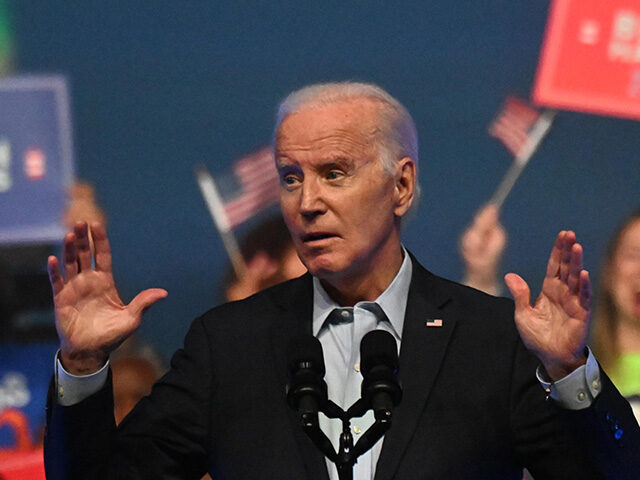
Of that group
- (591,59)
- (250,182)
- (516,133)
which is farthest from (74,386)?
(591,59)

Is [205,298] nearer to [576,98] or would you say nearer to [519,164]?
[519,164]

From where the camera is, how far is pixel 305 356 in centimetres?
167

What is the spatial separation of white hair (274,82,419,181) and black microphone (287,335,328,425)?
634 millimetres

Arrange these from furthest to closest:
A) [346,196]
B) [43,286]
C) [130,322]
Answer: [43,286], [346,196], [130,322]

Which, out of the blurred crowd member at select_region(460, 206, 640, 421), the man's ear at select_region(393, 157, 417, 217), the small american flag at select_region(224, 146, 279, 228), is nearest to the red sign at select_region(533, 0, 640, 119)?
the blurred crowd member at select_region(460, 206, 640, 421)

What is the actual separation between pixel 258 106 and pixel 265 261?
586 millimetres

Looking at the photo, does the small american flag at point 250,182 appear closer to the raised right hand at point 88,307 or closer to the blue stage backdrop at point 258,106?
the blue stage backdrop at point 258,106

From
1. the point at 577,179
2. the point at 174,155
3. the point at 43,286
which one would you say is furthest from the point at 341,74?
the point at 43,286

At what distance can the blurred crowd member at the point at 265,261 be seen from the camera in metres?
3.51

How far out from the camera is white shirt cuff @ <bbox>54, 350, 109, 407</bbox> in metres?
1.89

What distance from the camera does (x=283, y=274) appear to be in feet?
11.6

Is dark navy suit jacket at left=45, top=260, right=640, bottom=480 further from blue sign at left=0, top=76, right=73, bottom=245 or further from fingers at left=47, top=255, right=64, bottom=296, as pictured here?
blue sign at left=0, top=76, right=73, bottom=245

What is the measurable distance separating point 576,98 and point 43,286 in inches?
83.5

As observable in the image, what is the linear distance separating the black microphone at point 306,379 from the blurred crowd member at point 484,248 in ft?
6.22
